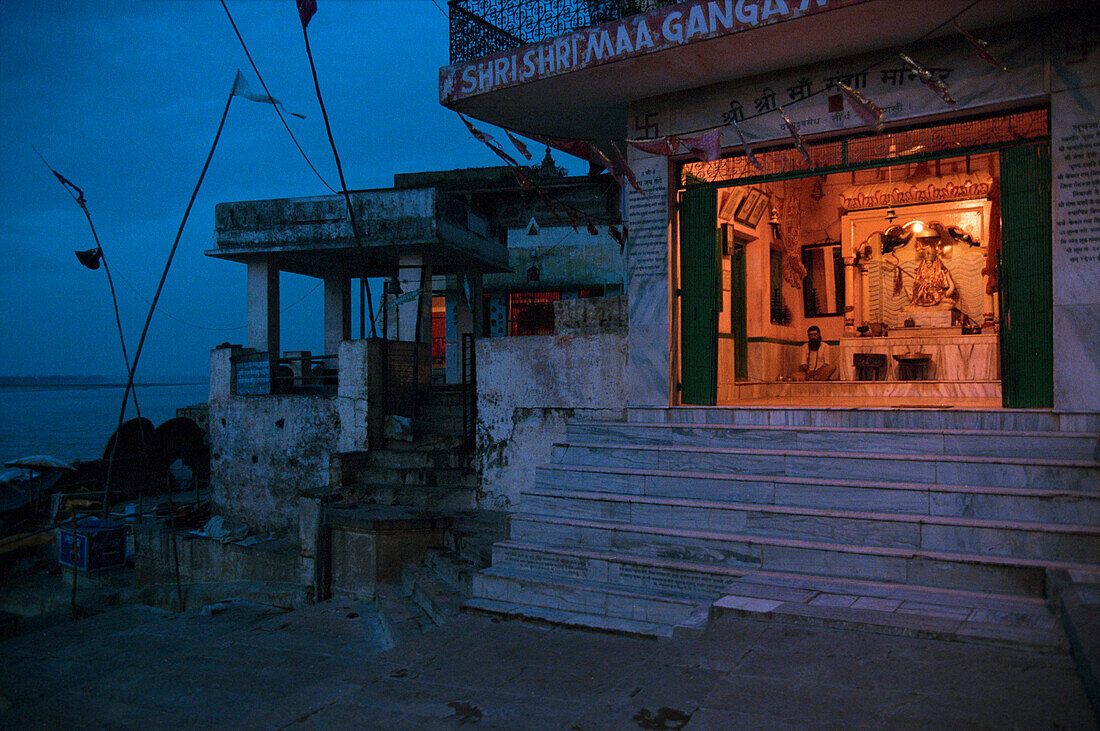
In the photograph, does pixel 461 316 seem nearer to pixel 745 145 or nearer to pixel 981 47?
pixel 745 145

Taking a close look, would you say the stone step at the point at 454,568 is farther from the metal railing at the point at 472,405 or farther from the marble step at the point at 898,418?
the marble step at the point at 898,418

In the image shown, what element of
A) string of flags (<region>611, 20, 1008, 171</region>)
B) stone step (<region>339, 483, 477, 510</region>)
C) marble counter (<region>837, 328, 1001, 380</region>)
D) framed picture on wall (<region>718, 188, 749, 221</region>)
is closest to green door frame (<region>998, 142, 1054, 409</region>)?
string of flags (<region>611, 20, 1008, 171</region>)

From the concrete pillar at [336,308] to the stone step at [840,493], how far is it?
1333 cm

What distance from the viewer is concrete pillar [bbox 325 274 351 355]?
1964 centimetres

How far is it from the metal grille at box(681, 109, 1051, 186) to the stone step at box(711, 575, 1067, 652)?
4631 millimetres

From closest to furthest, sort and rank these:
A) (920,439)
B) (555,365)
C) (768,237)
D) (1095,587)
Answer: (1095,587)
(920,439)
(555,365)
(768,237)

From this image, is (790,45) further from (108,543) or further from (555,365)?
(108,543)

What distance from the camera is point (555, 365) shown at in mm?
9477

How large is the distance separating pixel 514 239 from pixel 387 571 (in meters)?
15.6

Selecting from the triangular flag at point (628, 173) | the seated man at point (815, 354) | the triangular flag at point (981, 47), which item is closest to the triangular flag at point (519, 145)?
the triangular flag at point (628, 173)

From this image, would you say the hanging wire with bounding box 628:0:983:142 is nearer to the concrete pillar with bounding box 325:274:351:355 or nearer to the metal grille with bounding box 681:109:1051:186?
the metal grille with bounding box 681:109:1051:186

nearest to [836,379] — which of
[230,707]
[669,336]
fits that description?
[669,336]

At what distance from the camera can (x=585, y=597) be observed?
19.1 feet

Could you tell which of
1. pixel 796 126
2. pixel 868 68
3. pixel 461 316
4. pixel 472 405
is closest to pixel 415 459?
pixel 472 405
